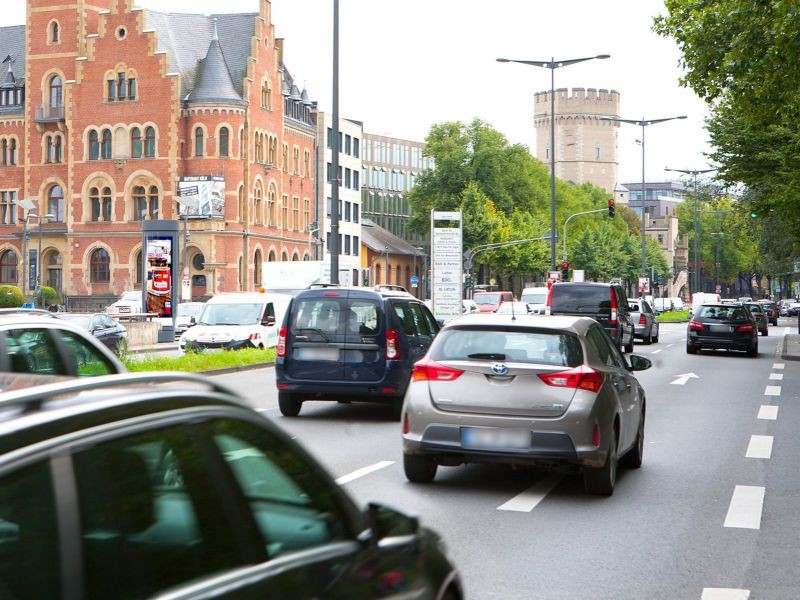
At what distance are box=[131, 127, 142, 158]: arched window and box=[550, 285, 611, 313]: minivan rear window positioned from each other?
4859 centimetres

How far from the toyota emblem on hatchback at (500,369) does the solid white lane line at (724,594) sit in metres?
3.23

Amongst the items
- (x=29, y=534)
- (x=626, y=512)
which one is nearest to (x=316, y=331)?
(x=626, y=512)

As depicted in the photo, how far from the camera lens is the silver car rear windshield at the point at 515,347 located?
9711mm

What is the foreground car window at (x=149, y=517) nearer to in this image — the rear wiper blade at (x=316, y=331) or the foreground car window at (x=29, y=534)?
the foreground car window at (x=29, y=534)

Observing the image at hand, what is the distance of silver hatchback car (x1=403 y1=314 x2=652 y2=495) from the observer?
9.37m

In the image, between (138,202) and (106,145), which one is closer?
(138,202)

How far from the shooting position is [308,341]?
49.6 ft

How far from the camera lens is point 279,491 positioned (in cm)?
321

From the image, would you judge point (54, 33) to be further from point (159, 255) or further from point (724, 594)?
point (724, 594)

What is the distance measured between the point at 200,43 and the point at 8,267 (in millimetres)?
20145

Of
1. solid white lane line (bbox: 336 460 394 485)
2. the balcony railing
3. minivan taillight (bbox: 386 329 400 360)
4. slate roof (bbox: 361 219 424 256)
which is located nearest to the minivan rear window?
minivan taillight (bbox: 386 329 400 360)

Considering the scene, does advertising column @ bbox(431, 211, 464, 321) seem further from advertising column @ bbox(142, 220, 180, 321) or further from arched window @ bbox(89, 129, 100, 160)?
arched window @ bbox(89, 129, 100, 160)

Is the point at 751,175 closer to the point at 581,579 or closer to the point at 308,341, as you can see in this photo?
the point at 308,341

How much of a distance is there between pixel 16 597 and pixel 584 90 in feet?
547
